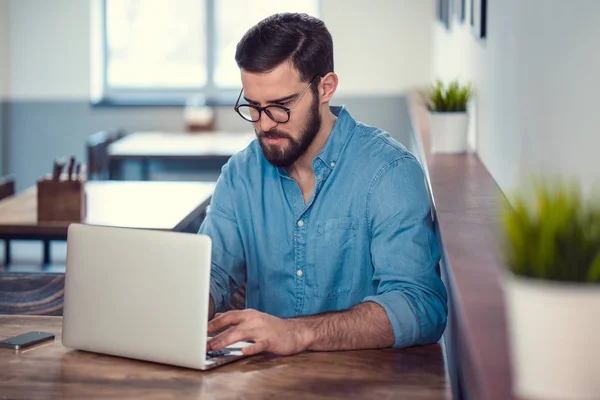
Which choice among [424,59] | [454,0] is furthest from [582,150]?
[424,59]

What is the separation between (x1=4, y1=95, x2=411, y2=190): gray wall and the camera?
7703mm

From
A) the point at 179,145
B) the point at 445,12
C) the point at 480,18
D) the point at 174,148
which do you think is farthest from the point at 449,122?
the point at 179,145

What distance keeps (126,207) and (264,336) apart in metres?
2.18

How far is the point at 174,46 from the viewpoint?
789cm

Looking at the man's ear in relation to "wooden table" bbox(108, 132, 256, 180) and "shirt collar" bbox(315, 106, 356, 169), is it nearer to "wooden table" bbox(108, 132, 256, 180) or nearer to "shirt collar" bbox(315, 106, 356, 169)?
"shirt collar" bbox(315, 106, 356, 169)

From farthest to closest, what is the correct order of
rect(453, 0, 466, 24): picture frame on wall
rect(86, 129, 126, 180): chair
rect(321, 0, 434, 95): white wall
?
rect(321, 0, 434, 95): white wall → rect(86, 129, 126, 180): chair → rect(453, 0, 466, 24): picture frame on wall

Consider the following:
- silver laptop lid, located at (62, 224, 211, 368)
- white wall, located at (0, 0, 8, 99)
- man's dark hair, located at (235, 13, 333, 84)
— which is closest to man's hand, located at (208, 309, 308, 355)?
silver laptop lid, located at (62, 224, 211, 368)

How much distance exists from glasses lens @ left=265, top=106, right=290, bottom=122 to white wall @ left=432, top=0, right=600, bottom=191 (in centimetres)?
54

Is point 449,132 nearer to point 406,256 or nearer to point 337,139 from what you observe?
point 337,139

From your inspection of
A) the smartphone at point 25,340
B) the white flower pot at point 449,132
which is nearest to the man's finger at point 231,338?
the smartphone at point 25,340

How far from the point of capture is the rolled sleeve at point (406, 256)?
6.27 ft

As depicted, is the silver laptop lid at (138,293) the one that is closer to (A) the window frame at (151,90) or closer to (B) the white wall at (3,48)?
(A) the window frame at (151,90)

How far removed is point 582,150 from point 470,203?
0.85 meters

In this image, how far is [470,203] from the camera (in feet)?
7.46
